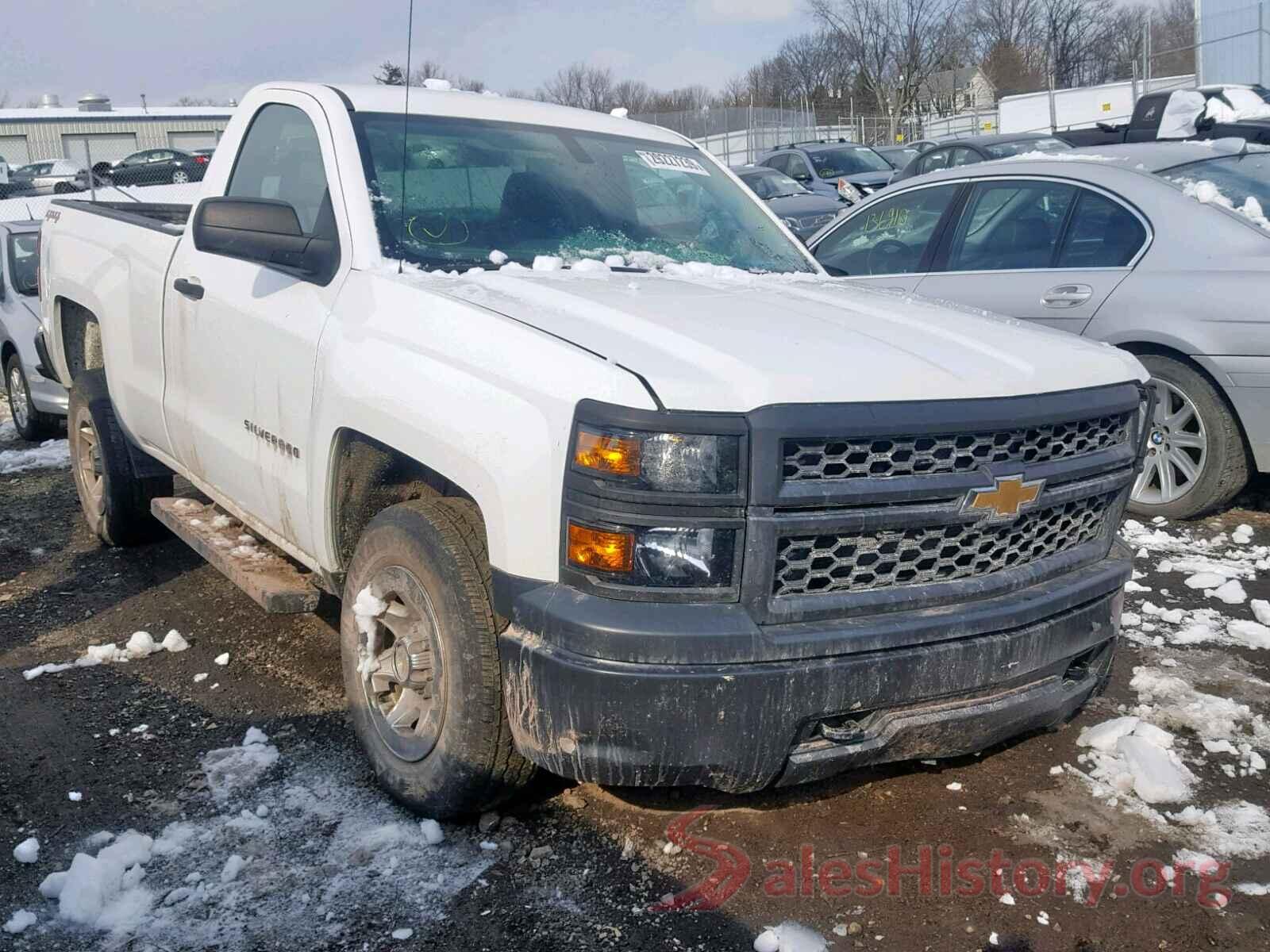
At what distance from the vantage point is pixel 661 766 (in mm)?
2592

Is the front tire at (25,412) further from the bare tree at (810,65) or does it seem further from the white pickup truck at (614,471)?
the bare tree at (810,65)

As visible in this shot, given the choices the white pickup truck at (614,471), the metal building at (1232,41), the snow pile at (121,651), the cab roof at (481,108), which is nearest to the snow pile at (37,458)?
the snow pile at (121,651)

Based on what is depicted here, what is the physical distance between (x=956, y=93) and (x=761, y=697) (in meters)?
51.9

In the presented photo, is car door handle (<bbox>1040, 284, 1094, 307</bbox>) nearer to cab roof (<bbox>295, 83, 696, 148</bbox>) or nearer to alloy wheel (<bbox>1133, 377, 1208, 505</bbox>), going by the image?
alloy wheel (<bbox>1133, 377, 1208, 505</bbox>)

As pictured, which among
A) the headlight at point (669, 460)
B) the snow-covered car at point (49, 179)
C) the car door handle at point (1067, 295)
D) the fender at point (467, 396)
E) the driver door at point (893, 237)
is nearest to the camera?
the headlight at point (669, 460)

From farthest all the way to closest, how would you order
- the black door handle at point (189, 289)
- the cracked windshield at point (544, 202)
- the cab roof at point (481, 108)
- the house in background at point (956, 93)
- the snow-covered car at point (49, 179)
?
1. the house in background at point (956, 93)
2. the snow-covered car at point (49, 179)
3. the black door handle at point (189, 289)
4. the cab roof at point (481, 108)
5. the cracked windshield at point (544, 202)

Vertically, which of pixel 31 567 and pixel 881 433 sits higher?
pixel 881 433

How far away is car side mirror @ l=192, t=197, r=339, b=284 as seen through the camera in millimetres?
3439

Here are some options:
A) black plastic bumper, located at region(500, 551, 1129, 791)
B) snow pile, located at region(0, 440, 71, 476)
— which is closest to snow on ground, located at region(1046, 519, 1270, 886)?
black plastic bumper, located at region(500, 551, 1129, 791)

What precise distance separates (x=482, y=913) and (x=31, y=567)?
12.8 feet

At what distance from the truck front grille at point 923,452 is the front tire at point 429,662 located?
828mm

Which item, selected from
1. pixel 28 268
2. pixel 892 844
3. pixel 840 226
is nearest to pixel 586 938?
pixel 892 844

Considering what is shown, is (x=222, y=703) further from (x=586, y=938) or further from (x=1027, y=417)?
(x=1027, y=417)

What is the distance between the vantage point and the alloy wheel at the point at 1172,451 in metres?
5.43
